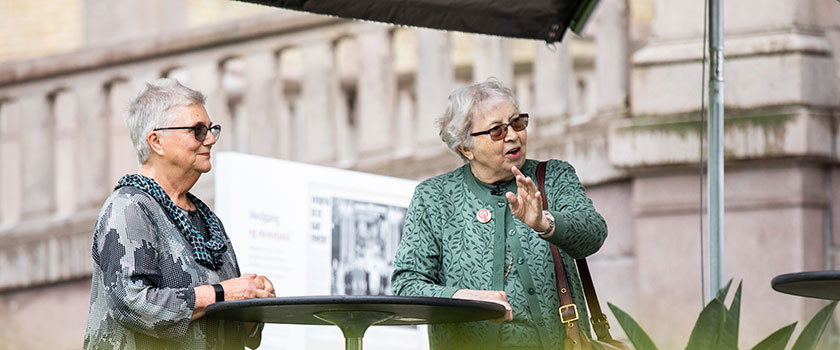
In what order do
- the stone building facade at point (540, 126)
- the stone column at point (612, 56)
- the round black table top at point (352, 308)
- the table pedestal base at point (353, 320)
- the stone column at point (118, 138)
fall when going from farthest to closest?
the stone column at point (118, 138)
the stone column at point (612, 56)
the stone building facade at point (540, 126)
the table pedestal base at point (353, 320)
the round black table top at point (352, 308)

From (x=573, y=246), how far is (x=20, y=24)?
7635mm

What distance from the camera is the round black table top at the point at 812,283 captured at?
340cm

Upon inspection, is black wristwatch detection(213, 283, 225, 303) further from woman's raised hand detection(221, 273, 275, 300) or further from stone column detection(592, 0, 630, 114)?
stone column detection(592, 0, 630, 114)

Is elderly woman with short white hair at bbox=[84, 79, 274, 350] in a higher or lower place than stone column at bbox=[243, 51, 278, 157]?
lower

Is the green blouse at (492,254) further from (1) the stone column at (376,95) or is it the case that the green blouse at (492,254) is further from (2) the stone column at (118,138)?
(2) the stone column at (118,138)

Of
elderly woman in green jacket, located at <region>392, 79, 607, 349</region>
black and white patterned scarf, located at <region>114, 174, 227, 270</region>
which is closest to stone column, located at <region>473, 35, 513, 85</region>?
elderly woman in green jacket, located at <region>392, 79, 607, 349</region>

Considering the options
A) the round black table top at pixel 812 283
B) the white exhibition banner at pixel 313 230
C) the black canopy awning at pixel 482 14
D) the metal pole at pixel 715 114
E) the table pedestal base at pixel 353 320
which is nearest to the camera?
the round black table top at pixel 812 283

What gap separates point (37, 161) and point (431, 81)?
2553 millimetres

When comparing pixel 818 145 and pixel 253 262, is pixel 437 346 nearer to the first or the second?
pixel 253 262

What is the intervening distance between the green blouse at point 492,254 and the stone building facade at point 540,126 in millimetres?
2602

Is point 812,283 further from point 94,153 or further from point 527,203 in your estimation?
point 94,153

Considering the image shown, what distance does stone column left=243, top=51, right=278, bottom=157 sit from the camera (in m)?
7.99

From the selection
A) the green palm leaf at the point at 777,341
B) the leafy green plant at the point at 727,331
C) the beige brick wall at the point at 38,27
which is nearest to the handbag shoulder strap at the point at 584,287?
the leafy green plant at the point at 727,331

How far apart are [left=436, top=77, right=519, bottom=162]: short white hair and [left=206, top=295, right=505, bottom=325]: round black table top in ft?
2.08
